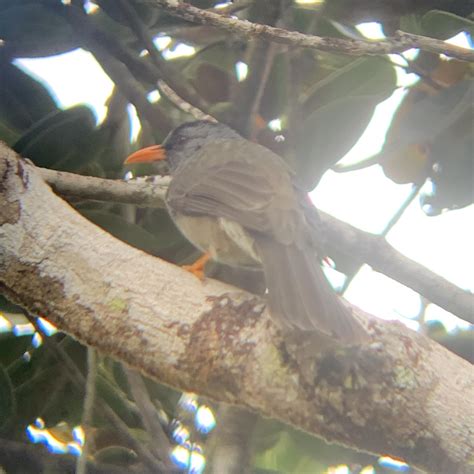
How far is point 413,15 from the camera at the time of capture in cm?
337

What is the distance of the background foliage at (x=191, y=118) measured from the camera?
3090 millimetres

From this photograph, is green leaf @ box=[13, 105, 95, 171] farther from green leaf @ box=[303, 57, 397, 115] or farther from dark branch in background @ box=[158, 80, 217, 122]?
green leaf @ box=[303, 57, 397, 115]

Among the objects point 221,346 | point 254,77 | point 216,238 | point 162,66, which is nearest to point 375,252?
point 216,238

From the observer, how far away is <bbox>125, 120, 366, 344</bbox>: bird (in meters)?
2.27

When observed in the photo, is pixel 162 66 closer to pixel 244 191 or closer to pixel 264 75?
pixel 264 75

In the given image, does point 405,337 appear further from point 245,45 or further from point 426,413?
point 245,45

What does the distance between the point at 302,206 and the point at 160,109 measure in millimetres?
952

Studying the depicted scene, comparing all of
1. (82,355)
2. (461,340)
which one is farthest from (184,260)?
(461,340)

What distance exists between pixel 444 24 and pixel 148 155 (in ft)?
4.25

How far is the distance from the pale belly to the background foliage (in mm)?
159

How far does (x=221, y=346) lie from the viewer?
2.13 metres

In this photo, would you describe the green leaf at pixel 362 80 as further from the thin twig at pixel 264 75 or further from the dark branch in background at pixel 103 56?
the dark branch in background at pixel 103 56

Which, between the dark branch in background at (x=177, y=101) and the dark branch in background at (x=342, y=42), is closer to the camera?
the dark branch in background at (x=342, y=42)

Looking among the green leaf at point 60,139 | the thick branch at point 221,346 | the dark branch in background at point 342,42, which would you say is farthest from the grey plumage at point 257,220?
the dark branch in background at point 342,42
